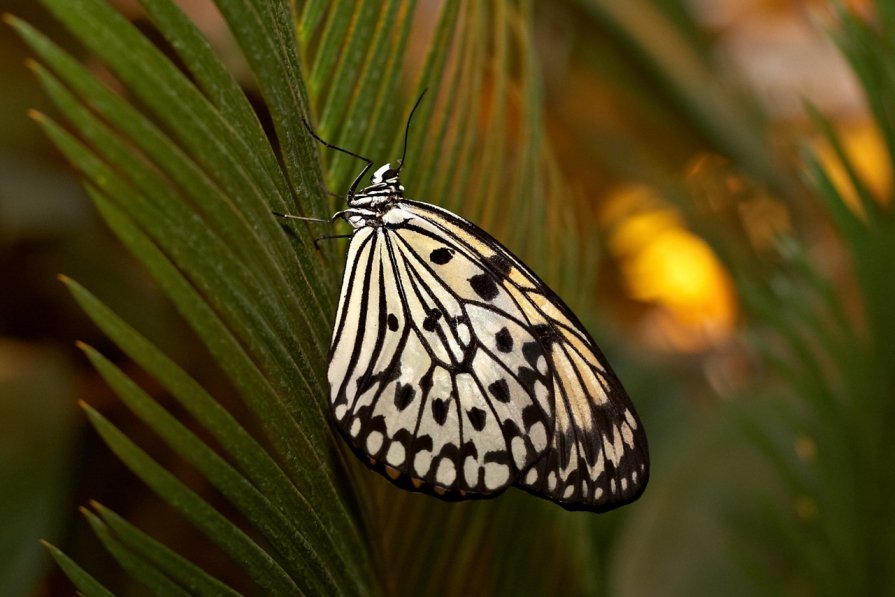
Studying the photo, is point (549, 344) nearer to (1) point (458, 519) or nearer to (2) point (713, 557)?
(1) point (458, 519)

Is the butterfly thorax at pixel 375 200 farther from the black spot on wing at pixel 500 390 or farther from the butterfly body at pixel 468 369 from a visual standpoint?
the black spot on wing at pixel 500 390

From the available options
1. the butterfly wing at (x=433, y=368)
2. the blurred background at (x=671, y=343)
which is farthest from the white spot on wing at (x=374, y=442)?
the blurred background at (x=671, y=343)

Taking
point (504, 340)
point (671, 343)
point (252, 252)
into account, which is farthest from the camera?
point (671, 343)

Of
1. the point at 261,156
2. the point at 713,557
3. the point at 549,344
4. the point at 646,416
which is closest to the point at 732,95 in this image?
the point at 646,416

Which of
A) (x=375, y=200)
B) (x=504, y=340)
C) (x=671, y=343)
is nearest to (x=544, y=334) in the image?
(x=504, y=340)

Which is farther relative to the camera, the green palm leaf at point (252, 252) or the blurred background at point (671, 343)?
the blurred background at point (671, 343)

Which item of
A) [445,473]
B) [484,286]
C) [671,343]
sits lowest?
[445,473]

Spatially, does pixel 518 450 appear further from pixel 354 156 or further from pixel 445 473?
pixel 354 156
